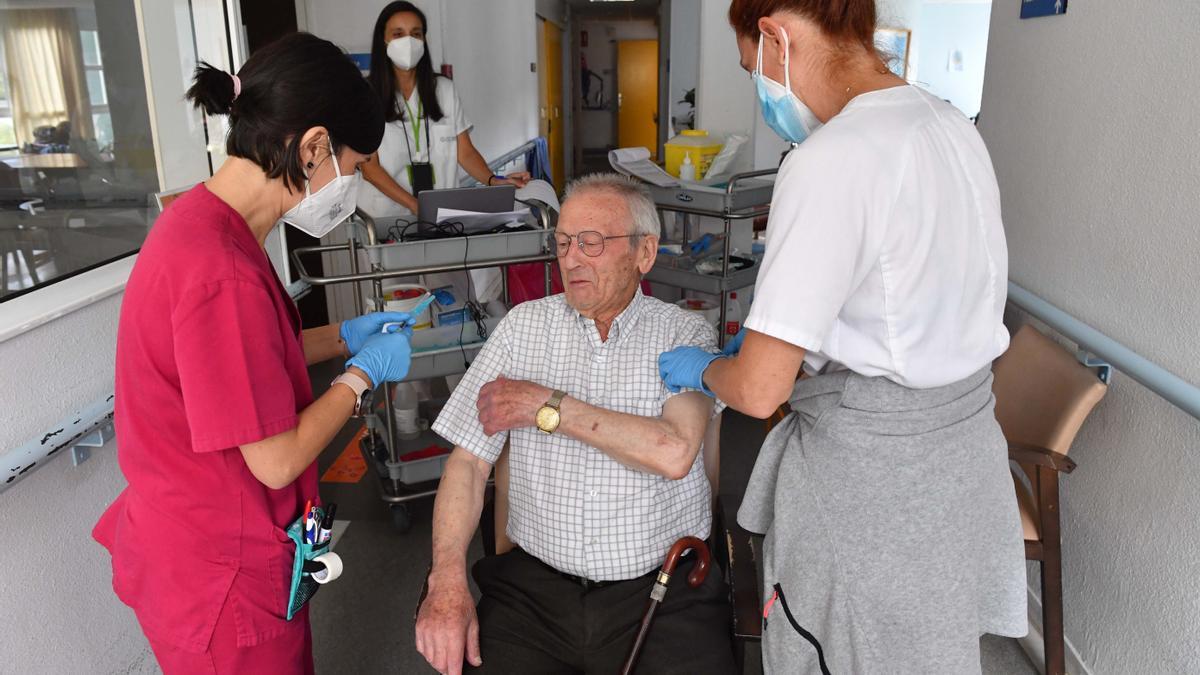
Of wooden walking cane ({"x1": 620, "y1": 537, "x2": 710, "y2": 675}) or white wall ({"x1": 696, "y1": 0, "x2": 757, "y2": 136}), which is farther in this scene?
white wall ({"x1": 696, "y1": 0, "x2": 757, "y2": 136})

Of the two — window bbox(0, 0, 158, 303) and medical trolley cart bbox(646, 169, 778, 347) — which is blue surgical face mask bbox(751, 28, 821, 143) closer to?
window bbox(0, 0, 158, 303)

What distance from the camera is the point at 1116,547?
70.7 inches

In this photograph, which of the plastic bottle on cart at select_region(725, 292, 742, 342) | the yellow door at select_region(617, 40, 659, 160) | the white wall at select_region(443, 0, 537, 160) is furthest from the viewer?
the yellow door at select_region(617, 40, 659, 160)

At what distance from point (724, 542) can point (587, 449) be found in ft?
1.16

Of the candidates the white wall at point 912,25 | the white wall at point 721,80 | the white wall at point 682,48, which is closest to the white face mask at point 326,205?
the white wall at point 721,80

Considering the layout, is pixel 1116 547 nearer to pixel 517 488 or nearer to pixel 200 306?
pixel 517 488

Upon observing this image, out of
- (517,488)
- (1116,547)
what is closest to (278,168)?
(517,488)

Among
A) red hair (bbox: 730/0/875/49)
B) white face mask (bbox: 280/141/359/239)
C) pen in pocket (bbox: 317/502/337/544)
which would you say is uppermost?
red hair (bbox: 730/0/875/49)

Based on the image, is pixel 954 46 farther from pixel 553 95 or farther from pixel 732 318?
pixel 732 318

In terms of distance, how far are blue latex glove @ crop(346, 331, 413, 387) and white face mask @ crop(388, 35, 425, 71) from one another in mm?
1875

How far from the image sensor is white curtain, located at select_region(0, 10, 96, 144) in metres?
1.63

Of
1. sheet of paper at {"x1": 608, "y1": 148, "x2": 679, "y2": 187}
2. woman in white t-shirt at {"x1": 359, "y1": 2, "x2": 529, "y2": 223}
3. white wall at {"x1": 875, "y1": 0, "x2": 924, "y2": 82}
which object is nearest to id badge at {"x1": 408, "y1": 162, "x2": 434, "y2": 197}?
woman in white t-shirt at {"x1": 359, "y1": 2, "x2": 529, "y2": 223}

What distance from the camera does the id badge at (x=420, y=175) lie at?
11.1 ft

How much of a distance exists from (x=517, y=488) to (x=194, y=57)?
65.2 inches
